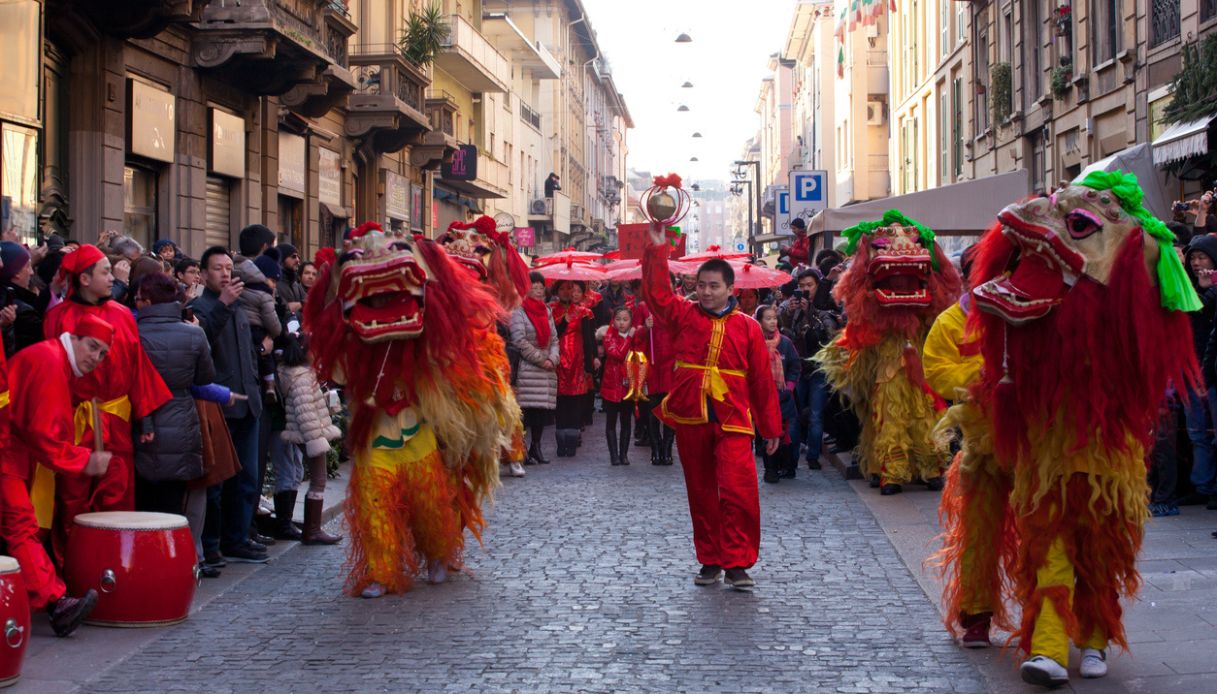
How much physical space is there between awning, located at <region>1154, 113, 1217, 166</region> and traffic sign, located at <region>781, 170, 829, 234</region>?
9.48 m

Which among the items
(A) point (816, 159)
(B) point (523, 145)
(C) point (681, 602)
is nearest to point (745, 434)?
(C) point (681, 602)

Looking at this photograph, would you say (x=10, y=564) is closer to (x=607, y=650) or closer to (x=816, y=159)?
(x=607, y=650)

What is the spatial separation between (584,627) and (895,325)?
17.4 feet

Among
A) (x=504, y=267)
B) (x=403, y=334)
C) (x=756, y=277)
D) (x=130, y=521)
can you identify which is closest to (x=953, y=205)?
(x=756, y=277)

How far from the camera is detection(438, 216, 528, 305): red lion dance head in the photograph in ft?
34.6

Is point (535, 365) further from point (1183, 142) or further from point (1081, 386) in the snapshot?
point (1081, 386)

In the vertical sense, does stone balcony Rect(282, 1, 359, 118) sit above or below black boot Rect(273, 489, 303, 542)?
above

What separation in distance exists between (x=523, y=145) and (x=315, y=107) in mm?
29894

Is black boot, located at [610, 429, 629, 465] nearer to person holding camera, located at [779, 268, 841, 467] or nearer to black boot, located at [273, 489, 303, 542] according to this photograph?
person holding camera, located at [779, 268, 841, 467]

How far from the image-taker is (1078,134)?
24234 millimetres

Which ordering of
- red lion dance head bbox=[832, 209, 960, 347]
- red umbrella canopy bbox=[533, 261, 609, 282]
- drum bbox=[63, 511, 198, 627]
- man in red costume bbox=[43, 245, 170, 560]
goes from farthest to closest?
red umbrella canopy bbox=[533, 261, 609, 282] → red lion dance head bbox=[832, 209, 960, 347] → man in red costume bbox=[43, 245, 170, 560] → drum bbox=[63, 511, 198, 627]

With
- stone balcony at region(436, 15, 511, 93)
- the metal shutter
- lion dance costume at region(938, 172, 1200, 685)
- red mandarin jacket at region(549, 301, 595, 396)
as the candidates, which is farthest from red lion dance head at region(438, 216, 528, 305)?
stone balcony at region(436, 15, 511, 93)

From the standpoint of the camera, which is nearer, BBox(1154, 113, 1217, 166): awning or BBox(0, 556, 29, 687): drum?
BBox(0, 556, 29, 687): drum

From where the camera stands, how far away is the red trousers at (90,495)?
7254mm
